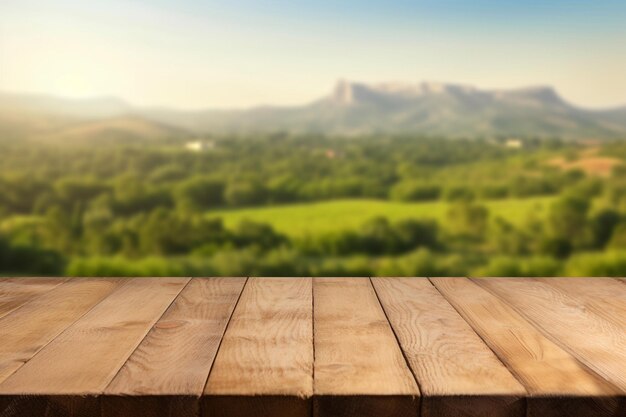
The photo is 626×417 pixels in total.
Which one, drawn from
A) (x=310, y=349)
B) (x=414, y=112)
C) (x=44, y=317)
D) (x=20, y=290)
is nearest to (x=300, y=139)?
(x=414, y=112)

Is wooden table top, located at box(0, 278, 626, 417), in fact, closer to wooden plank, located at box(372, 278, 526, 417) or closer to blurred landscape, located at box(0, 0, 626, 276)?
wooden plank, located at box(372, 278, 526, 417)

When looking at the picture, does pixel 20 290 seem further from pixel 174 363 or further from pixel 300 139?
pixel 300 139

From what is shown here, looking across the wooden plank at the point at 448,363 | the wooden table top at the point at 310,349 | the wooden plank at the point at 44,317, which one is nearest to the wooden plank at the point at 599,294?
the wooden table top at the point at 310,349

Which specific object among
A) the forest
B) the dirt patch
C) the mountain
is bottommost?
the forest

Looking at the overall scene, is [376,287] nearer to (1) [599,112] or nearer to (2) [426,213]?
(2) [426,213]

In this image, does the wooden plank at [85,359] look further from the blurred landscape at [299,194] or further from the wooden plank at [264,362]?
the blurred landscape at [299,194]

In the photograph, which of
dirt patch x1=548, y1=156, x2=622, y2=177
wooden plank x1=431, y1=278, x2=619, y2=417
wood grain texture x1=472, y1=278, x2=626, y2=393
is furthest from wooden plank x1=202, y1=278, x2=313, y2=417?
dirt patch x1=548, y1=156, x2=622, y2=177
